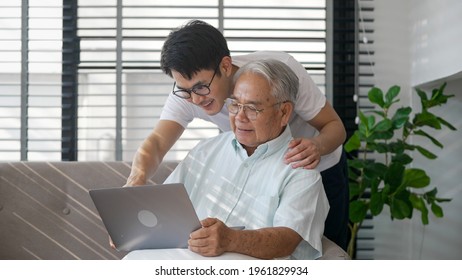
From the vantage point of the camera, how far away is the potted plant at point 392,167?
3.27 meters

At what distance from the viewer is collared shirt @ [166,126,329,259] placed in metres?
1.62

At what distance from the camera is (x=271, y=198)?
66.1 inches

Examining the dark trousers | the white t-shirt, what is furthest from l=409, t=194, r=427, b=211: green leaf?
the white t-shirt

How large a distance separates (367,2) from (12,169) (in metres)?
2.19

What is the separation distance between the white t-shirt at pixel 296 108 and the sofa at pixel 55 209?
9.8 inches

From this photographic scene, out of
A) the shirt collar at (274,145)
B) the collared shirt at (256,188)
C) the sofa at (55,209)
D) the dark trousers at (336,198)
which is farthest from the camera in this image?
the sofa at (55,209)

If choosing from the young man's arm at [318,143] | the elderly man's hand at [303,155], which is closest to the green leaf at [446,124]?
the young man's arm at [318,143]

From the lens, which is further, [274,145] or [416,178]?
[416,178]

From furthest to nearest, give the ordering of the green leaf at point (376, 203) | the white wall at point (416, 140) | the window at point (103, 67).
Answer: the window at point (103, 67) < the white wall at point (416, 140) < the green leaf at point (376, 203)

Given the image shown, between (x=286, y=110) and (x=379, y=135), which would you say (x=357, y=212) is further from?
(x=286, y=110)

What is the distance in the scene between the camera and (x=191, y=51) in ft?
5.55

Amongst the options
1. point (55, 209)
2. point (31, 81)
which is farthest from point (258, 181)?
point (31, 81)

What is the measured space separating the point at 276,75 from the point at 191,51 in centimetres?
20

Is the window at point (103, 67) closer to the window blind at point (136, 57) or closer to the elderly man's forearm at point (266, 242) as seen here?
the window blind at point (136, 57)
